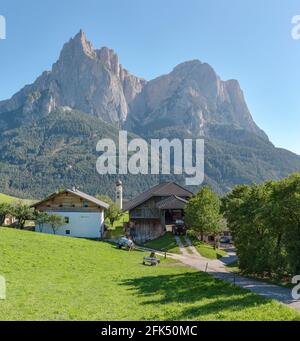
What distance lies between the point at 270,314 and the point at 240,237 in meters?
20.1

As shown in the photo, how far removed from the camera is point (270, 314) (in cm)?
1706

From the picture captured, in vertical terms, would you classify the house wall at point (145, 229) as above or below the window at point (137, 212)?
below

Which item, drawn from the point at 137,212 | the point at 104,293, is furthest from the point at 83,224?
the point at 104,293

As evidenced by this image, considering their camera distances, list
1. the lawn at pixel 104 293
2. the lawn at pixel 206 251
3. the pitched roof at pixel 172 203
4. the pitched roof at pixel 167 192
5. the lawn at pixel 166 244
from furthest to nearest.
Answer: the pitched roof at pixel 167 192 < the pitched roof at pixel 172 203 < the lawn at pixel 166 244 < the lawn at pixel 206 251 < the lawn at pixel 104 293

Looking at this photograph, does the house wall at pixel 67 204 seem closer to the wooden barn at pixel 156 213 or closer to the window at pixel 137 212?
the window at pixel 137 212

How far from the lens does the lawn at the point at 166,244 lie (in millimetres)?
59000

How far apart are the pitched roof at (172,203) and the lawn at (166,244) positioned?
15.7ft

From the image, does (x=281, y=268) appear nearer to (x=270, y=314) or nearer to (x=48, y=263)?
(x=270, y=314)

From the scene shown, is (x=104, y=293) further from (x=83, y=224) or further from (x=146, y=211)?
(x=146, y=211)

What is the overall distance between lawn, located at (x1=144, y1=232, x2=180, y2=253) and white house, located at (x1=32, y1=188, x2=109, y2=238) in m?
10.1

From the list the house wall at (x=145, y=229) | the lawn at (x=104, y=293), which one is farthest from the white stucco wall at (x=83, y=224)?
the lawn at (x=104, y=293)

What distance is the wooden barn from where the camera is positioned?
73875 millimetres

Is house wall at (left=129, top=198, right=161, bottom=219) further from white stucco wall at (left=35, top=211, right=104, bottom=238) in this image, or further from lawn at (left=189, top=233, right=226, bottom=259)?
lawn at (left=189, top=233, right=226, bottom=259)
